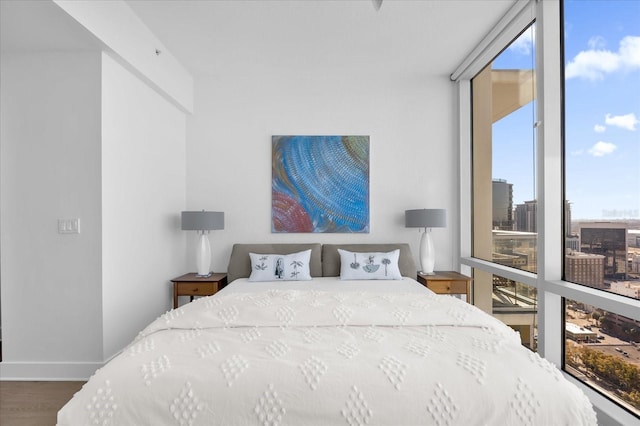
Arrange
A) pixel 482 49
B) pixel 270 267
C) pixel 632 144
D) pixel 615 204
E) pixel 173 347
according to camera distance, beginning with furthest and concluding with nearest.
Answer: pixel 270 267 → pixel 482 49 → pixel 615 204 → pixel 632 144 → pixel 173 347

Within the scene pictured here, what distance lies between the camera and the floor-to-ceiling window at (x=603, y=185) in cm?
191

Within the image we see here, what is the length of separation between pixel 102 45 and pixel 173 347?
2234 mm

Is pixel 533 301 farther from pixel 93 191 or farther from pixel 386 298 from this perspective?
pixel 93 191

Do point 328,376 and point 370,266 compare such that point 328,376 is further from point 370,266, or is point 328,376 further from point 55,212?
point 55,212

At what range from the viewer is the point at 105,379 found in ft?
4.47

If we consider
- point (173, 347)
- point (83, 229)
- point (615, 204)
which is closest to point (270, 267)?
point (83, 229)

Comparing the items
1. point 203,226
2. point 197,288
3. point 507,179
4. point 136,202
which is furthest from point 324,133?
point 197,288

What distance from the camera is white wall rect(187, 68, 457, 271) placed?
154 inches

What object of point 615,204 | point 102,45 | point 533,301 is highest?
point 102,45

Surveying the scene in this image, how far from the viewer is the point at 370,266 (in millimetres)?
3379

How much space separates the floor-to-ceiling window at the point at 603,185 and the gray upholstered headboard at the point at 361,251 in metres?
1.46

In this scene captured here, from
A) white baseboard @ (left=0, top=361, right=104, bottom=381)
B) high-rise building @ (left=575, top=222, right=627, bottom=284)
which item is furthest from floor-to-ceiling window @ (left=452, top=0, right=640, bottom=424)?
white baseboard @ (left=0, top=361, right=104, bottom=381)

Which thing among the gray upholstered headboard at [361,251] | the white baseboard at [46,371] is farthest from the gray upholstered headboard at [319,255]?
the white baseboard at [46,371]

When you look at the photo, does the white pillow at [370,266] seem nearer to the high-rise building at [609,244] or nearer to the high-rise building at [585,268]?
the high-rise building at [585,268]
